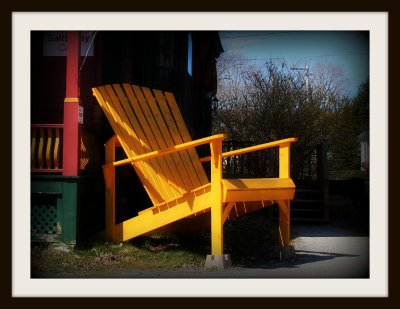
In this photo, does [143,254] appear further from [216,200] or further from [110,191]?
[216,200]

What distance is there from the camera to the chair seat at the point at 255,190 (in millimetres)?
4898

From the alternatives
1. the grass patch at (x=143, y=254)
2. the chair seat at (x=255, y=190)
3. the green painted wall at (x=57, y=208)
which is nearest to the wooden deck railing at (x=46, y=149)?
the green painted wall at (x=57, y=208)

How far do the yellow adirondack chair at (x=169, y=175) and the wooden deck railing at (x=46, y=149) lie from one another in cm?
48

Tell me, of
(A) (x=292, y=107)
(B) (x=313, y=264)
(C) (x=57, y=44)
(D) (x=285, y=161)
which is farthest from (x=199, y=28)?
(A) (x=292, y=107)

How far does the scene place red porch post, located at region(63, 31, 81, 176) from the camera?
210 inches

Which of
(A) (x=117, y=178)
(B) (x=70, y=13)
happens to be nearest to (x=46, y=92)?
(A) (x=117, y=178)

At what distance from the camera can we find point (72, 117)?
5.38 metres

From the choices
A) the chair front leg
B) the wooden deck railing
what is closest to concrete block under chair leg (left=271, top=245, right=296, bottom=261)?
the chair front leg

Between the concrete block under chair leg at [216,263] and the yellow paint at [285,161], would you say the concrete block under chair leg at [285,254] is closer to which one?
the yellow paint at [285,161]

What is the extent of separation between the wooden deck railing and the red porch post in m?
0.13

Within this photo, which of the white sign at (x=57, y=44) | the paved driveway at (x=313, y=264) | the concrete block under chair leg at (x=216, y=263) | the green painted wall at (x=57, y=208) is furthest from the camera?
the white sign at (x=57, y=44)

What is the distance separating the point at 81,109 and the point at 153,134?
86 cm

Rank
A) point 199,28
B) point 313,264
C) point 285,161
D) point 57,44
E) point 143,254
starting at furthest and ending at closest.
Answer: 1. point 57,44
2. point 285,161
3. point 143,254
4. point 313,264
5. point 199,28

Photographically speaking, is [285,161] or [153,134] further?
[153,134]
